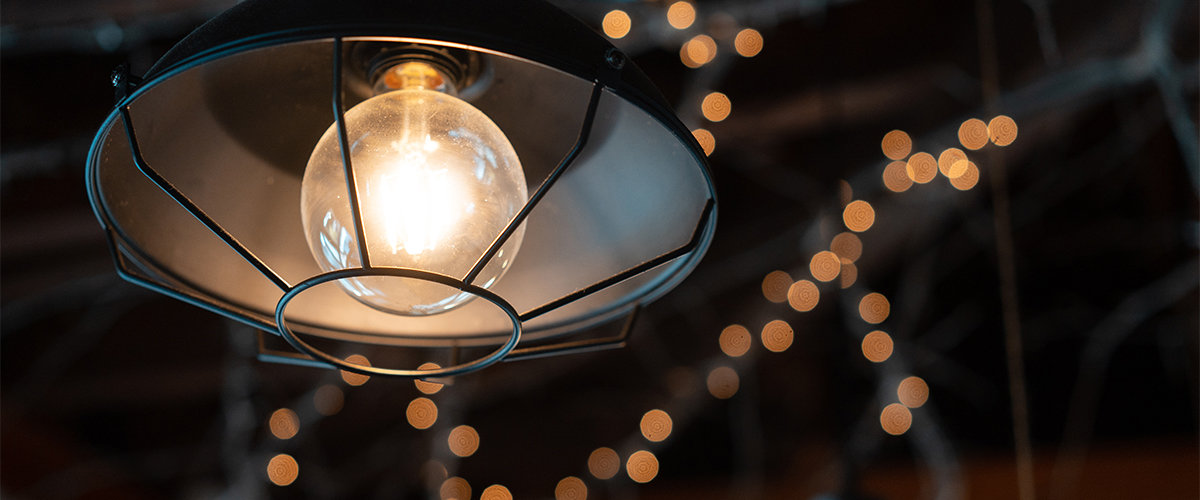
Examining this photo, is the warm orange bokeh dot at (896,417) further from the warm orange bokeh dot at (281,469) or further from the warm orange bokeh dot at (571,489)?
the warm orange bokeh dot at (281,469)

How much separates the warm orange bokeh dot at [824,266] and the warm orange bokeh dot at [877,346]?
23cm

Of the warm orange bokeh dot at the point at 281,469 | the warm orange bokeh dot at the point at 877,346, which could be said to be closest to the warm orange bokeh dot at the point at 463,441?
the warm orange bokeh dot at the point at 281,469

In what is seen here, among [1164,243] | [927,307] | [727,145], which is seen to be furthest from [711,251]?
[1164,243]

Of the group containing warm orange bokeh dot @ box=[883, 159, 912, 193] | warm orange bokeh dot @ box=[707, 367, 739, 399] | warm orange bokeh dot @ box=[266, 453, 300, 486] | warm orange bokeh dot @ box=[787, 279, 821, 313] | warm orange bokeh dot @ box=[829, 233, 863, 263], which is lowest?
warm orange bokeh dot @ box=[266, 453, 300, 486]

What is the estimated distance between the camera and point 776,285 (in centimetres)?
208

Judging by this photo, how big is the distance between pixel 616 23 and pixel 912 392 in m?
1.17

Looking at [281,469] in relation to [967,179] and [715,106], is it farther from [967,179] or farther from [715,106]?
[967,179]

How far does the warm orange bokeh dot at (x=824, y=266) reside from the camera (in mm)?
1839

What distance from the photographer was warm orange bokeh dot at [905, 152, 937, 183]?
1645 millimetres

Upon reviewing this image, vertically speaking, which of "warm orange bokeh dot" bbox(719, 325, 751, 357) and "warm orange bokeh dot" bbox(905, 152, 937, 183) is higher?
"warm orange bokeh dot" bbox(905, 152, 937, 183)

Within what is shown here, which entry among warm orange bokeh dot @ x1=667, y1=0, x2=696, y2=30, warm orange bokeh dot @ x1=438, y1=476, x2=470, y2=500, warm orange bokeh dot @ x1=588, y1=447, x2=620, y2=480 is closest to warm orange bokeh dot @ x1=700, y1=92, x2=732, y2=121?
warm orange bokeh dot @ x1=667, y1=0, x2=696, y2=30

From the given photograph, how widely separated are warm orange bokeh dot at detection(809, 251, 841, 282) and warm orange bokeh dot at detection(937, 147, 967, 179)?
29 cm

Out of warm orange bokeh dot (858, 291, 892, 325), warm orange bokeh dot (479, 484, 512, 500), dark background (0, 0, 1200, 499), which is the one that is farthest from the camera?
warm orange bokeh dot (479, 484, 512, 500)

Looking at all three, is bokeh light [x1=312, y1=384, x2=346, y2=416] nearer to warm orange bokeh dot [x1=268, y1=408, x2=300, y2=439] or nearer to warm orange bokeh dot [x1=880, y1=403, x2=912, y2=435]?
warm orange bokeh dot [x1=268, y1=408, x2=300, y2=439]
